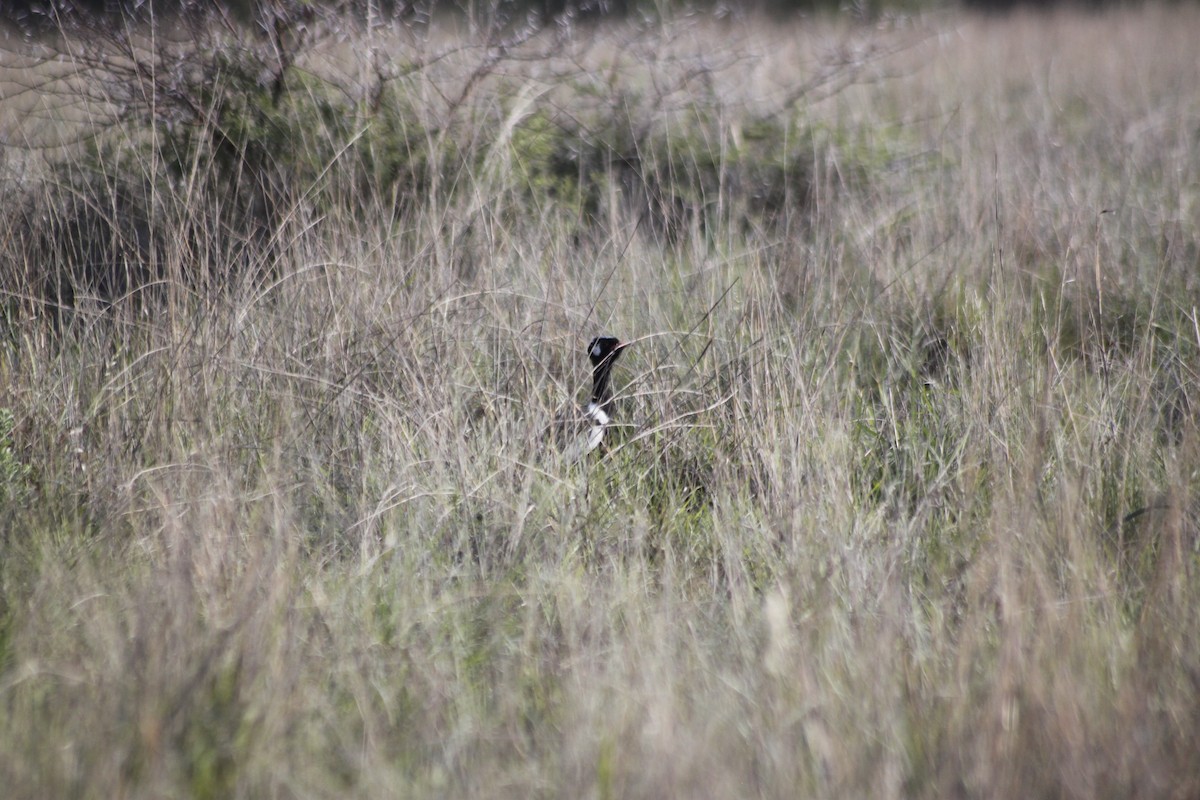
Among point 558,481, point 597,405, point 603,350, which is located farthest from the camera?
point 603,350

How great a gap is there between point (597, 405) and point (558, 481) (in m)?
0.37

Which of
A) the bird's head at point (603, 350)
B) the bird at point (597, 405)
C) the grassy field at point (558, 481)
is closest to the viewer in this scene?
the grassy field at point (558, 481)

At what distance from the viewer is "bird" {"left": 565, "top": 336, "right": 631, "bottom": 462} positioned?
2.67m

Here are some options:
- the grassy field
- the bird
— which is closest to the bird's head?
the bird

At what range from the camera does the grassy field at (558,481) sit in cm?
168

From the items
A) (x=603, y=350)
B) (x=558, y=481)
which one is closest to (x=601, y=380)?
(x=603, y=350)

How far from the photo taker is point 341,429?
2.67 meters

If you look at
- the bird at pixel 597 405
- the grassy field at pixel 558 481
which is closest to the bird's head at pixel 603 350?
the bird at pixel 597 405

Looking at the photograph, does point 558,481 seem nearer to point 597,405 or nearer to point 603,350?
point 597,405

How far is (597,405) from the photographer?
273 cm

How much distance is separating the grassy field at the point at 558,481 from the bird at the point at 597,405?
0.10 metres

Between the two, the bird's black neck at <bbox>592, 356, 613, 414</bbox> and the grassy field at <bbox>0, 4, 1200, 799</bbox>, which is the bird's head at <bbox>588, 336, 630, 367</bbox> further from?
the grassy field at <bbox>0, 4, 1200, 799</bbox>

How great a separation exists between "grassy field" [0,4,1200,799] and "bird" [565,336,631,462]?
10cm

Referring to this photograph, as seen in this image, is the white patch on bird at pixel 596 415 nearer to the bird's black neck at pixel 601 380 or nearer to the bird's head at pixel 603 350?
the bird's black neck at pixel 601 380
